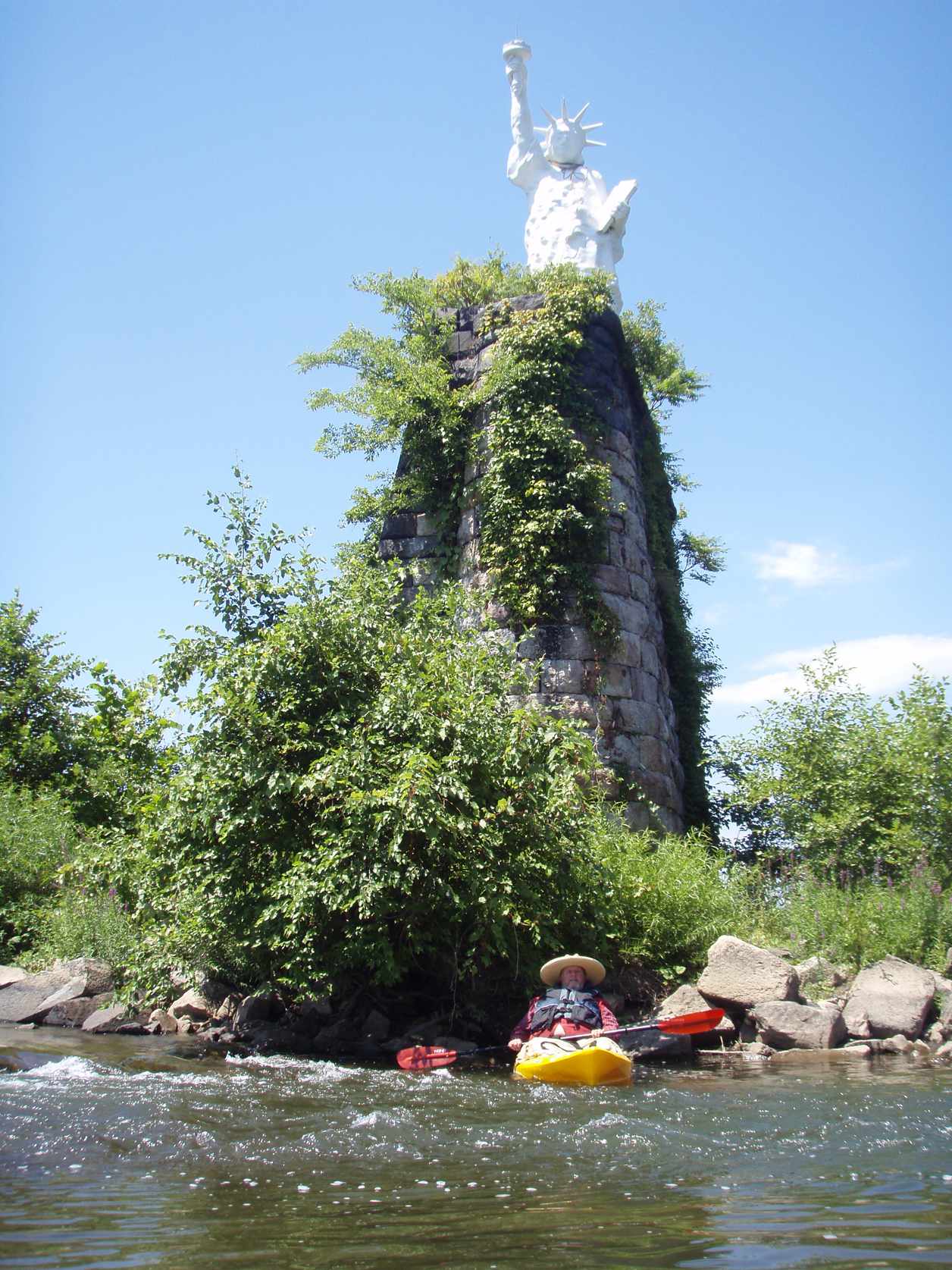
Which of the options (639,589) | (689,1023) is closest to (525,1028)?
(689,1023)

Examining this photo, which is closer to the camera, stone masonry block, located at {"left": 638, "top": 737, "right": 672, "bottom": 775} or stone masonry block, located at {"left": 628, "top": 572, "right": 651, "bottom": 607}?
stone masonry block, located at {"left": 638, "top": 737, "right": 672, "bottom": 775}

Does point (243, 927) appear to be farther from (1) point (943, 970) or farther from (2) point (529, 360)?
(2) point (529, 360)

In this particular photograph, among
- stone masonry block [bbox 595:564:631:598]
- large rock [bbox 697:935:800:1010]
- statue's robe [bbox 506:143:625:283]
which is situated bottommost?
large rock [bbox 697:935:800:1010]

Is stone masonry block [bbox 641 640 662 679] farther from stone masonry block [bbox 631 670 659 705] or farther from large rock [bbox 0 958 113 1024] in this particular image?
large rock [bbox 0 958 113 1024]

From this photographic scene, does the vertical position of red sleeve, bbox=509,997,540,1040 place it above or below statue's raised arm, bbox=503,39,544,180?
below

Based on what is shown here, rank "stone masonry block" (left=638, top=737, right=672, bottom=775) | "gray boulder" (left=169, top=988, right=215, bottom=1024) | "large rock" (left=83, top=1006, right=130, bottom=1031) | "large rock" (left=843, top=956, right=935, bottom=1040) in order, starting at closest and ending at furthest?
"large rock" (left=843, top=956, right=935, bottom=1040) < "large rock" (left=83, top=1006, right=130, bottom=1031) < "gray boulder" (left=169, top=988, right=215, bottom=1024) < "stone masonry block" (left=638, top=737, right=672, bottom=775)

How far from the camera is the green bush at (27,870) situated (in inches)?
555

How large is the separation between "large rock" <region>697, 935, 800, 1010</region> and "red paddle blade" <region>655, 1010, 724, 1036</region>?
366mm

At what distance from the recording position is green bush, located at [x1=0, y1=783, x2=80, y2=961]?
46.3 ft

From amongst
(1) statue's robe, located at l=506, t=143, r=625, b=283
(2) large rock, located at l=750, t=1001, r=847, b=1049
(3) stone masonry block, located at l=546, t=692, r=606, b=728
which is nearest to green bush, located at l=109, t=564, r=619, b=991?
(2) large rock, located at l=750, t=1001, r=847, b=1049

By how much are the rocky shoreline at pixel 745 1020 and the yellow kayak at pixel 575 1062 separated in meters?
1.24

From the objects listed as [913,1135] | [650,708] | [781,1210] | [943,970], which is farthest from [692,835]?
[781,1210]

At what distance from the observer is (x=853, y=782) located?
12250 millimetres

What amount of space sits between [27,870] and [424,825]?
880 cm
